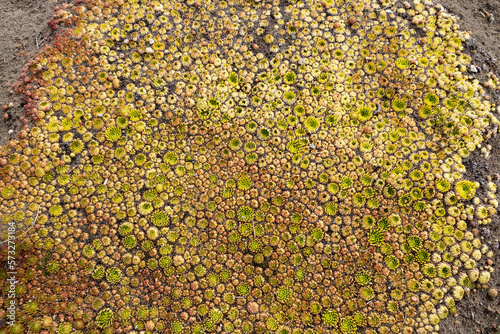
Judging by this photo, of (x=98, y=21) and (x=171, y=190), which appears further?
(x=98, y=21)

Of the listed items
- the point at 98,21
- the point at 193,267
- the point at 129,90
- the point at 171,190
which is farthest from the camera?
the point at 98,21

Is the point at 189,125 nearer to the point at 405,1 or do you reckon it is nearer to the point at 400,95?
the point at 400,95

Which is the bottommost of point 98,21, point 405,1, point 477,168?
point 477,168

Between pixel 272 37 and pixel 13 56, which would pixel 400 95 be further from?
pixel 13 56

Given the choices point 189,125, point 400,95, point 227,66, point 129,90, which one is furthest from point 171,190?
point 400,95

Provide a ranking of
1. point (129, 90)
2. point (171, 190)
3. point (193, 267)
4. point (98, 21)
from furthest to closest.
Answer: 1. point (98, 21)
2. point (129, 90)
3. point (171, 190)
4. point (193, 267)

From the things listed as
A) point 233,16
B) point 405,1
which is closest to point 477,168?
point 405,1

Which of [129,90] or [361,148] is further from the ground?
[129,90]
